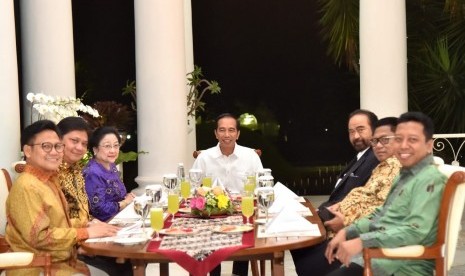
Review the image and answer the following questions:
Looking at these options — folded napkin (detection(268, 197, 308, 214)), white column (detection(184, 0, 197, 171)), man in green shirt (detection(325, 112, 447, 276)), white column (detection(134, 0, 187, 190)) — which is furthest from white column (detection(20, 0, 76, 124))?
man in green shirt (detection(325, 112, 447, 276))

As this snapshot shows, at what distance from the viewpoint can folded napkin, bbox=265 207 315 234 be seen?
356cm

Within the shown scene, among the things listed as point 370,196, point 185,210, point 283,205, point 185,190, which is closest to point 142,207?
point 185,210

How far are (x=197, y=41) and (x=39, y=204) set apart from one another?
7.03 metres

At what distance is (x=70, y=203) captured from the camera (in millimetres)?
4043

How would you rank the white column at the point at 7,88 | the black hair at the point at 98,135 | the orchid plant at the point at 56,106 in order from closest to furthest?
the black hair at the point at 98,135 → the orchid plant at the point at 56,106 → the white column at the point at 7,88

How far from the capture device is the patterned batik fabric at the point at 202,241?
329cm

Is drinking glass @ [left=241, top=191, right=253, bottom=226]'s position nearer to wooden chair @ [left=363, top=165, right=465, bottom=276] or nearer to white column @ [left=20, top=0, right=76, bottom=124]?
wooden chair @ [left=363, top=165, right=465, bottom=276]

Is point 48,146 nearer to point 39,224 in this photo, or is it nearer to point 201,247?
point 39,224

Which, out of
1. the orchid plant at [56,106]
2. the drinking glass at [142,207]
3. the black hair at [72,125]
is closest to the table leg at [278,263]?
the drinking glass at [142,207]

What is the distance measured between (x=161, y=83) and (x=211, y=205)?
12.0 feet

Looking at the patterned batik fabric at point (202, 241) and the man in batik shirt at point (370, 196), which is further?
the man in batik shirt at point (370, 196)

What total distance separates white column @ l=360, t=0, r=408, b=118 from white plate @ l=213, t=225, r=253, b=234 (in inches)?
163

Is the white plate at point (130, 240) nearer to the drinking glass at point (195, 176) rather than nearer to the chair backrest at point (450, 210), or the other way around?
the chair backrest at point (450, 210)

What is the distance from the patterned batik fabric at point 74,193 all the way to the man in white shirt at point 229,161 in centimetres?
157
